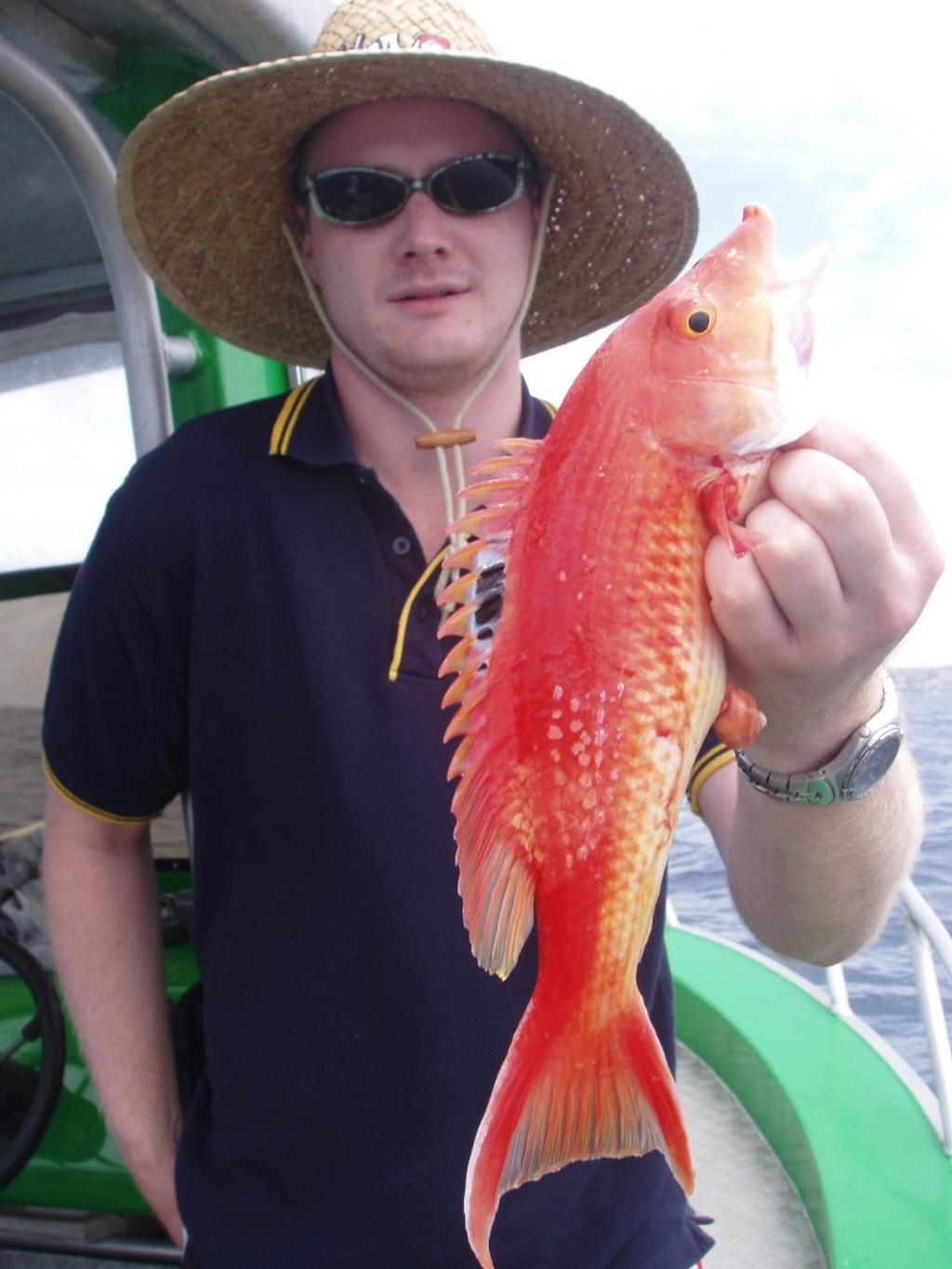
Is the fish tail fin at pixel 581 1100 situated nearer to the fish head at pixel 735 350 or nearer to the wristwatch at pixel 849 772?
the wristwatch at pixel 849 772

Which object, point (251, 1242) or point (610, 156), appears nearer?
point (251, 1242)

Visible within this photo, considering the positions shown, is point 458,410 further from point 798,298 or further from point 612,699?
point 612,699

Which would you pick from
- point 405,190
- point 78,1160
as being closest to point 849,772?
point 405,190

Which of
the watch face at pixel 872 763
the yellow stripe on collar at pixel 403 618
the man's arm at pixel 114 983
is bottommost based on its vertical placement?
the man's arm at pixel 114 983

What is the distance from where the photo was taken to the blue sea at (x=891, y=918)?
18.0 ft

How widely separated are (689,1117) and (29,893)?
238 cm

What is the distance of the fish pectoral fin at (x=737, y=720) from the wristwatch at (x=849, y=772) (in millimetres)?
107

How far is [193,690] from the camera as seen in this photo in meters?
1.64

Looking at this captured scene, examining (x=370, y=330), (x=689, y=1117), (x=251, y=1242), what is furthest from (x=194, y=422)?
(x=689, y=1117)

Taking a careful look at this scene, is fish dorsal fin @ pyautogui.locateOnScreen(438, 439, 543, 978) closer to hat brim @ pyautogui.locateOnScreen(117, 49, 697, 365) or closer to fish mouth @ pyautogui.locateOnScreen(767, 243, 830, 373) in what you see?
fish mouth @ pyautogui.locateOnScreen(767, 243, 830, 373)

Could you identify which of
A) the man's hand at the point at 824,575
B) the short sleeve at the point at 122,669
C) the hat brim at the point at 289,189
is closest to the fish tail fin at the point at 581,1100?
the man's hand at the point at 824,575

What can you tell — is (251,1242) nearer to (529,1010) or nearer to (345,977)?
(345,977)

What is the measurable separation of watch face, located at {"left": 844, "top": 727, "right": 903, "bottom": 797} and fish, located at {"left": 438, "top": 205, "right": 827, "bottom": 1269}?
0.64ft

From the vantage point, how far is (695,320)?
1074 mm
